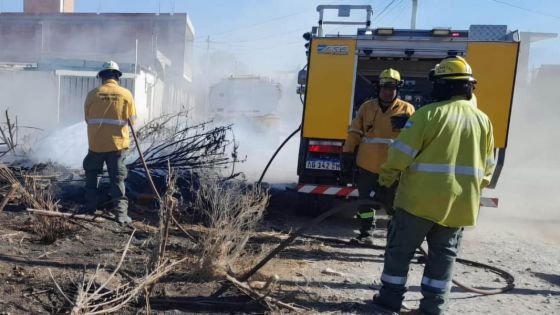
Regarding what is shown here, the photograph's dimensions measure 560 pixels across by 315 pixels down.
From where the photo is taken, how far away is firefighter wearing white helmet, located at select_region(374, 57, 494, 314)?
3119 mm

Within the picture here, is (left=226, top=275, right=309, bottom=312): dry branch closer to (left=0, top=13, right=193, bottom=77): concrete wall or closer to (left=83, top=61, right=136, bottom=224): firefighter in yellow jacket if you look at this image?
(left=83, top=61, right=136, bottom=224): firefighter in yellow jacket

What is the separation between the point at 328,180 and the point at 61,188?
3.27 meters

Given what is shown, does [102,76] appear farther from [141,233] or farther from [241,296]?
[241,296]

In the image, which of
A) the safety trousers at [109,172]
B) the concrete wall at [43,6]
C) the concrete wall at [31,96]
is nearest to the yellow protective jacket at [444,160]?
the safety trousers at [109,172]

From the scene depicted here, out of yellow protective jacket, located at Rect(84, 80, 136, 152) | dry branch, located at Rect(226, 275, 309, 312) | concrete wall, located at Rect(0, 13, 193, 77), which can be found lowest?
dry branch, located at Rect(226, 275, 309, 312)

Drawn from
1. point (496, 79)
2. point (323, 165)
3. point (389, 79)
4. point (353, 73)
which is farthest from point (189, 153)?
point (496, 79)

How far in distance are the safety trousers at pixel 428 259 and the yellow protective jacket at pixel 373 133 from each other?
4.89 ft

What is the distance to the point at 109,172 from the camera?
17.9 feet

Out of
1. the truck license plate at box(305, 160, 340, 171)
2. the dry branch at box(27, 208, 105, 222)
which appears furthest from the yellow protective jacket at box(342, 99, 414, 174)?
the dry branch at box(27, 208, 105, 222)

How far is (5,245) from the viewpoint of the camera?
4137 millimetres

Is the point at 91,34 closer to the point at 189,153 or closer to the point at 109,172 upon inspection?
the point at 189,153

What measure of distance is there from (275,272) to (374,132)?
5.51 feet

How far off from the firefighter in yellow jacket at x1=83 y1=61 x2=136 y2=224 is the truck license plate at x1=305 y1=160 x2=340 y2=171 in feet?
7.02

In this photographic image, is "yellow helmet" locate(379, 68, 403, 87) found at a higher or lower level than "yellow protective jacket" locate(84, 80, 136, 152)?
higher
